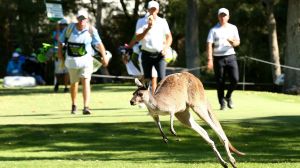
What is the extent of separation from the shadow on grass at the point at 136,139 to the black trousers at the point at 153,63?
1407 millimetres

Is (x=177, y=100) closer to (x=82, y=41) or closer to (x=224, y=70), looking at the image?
(x=82, y=41)

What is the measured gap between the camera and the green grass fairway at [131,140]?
11.8 meters

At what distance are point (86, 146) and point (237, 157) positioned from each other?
9.38 ft

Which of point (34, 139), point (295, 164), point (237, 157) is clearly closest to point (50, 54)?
point (34, 139)

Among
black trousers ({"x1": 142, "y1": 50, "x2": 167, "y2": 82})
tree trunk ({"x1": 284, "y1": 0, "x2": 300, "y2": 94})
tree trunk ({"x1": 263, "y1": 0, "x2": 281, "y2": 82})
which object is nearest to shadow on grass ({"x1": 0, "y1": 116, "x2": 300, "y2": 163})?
black trousers ({"x1": 142, "y1": 50, "x2": 167, "y2": 82})

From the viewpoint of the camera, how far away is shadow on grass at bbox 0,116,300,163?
13.7 m

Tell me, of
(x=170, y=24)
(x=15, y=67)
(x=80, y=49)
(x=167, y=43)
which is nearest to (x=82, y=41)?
(x=80, y=49)

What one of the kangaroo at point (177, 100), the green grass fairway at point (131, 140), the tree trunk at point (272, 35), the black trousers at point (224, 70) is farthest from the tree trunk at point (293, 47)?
the kangaroo at point (177, 100)

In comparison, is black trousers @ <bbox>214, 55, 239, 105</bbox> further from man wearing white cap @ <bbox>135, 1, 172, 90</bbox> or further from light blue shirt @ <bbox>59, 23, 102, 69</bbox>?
light blue shirt @ <bbox>59, 23, 102, 69</bbox>

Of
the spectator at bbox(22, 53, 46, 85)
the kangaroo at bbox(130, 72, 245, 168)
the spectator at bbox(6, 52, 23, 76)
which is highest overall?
the kangaroo at bbox(130, 72, 245, 168)

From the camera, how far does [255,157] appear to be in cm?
1266

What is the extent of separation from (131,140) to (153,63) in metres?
2.27

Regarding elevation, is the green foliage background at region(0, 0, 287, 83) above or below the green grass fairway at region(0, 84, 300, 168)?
below

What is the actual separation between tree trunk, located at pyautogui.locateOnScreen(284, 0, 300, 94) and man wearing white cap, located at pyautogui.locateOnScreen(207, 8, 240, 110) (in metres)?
9.41
